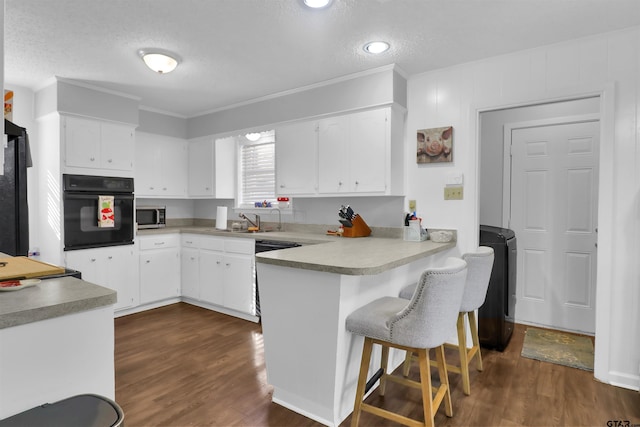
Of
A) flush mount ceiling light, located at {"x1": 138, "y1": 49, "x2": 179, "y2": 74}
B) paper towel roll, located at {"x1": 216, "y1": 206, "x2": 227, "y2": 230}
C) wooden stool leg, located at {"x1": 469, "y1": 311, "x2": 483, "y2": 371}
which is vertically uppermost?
flush mount ceiling light, located at {"x1": 138, "y1": 49, "x2": 179, "y2": 74}

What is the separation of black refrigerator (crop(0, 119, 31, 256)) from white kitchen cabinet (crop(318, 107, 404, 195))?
232cm

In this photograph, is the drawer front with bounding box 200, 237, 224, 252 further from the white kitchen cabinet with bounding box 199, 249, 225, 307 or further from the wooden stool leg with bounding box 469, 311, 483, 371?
the wooden stool leg with bounding box 469, 311, 483, 371

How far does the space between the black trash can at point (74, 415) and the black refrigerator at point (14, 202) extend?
6.81 ft

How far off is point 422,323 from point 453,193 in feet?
5.64

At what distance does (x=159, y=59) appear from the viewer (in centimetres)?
288

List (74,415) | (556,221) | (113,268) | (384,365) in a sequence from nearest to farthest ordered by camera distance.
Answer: (74,415), (384,365), (556,221), (113,268)

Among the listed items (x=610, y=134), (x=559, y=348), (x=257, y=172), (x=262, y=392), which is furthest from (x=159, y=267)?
(x=610, y=134)

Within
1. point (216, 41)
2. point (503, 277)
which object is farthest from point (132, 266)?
point (503, 277)

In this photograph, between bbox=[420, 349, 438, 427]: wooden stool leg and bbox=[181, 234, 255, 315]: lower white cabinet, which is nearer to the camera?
bbox=[420, 349, 438, 427]: wooden stool leg

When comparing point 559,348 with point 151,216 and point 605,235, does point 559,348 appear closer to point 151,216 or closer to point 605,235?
point 605,235

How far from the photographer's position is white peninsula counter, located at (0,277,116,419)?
3.43ft

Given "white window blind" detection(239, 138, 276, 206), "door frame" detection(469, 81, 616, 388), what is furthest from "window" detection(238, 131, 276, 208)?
"door frame" detection(469, 81, 616, 388)

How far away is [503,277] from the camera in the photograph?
3.06 metres

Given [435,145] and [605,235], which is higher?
[435,145]
